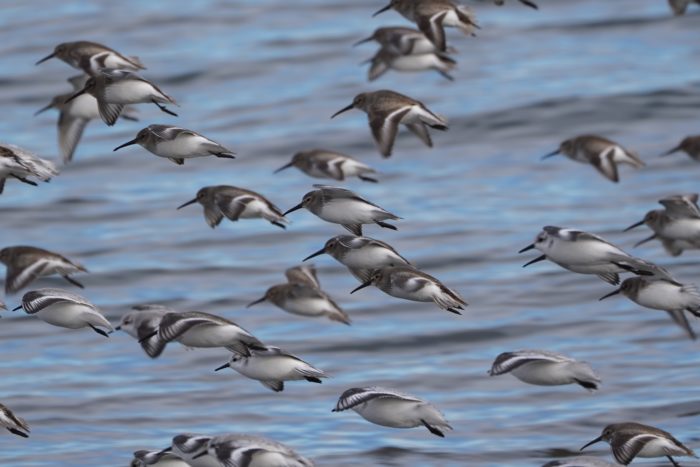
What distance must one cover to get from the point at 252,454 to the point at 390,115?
289cm

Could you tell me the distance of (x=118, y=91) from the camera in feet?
33.5

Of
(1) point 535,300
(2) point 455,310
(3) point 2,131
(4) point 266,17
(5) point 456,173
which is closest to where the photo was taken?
(2) point 455,310

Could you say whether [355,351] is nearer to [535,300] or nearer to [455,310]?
[535,300]

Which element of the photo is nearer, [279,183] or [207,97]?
[279,183]

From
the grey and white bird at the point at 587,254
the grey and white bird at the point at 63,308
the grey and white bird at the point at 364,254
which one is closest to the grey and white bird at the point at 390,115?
the grey and white bird at the point at 364,254

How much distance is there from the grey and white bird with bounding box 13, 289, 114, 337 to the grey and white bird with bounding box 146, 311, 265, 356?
18.8 inches

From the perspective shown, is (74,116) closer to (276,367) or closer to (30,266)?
(30,266)

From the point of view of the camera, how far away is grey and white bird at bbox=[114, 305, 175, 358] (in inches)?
406

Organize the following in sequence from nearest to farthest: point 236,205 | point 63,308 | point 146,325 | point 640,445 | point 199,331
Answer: point 640,445 → point 199,331 → point 63,308 → point 236,205 → point 146,325

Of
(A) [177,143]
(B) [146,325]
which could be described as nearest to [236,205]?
(A) [177,143]

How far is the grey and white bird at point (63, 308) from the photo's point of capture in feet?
32.4

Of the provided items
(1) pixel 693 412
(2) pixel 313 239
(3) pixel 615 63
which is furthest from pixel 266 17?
(1) pixel 693 412

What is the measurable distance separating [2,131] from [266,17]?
22.9 ft

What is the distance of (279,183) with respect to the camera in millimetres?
20844
